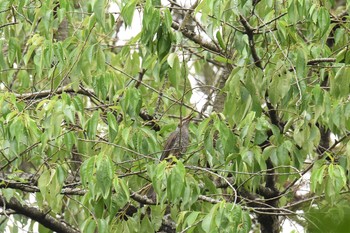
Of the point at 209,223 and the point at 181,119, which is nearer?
the point at 209,223

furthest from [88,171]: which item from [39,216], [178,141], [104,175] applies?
[39,216]

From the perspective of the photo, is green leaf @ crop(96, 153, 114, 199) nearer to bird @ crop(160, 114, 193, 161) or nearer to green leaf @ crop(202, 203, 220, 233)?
green leaf @ crop(202, 203, 220, 233)

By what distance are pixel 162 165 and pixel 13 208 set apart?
1540 millimetres


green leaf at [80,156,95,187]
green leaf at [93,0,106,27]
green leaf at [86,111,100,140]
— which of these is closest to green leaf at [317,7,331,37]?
green leaf at [93,0,106,27]

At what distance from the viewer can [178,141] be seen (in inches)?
150

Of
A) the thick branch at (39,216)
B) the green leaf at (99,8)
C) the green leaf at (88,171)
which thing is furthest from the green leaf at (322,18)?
the thick branch at (39,216)

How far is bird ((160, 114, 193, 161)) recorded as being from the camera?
148 inches

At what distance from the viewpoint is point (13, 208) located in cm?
427

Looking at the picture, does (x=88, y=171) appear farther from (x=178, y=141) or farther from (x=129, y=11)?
(x=178, y=141)

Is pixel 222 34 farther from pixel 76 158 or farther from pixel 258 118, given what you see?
pixel 76 158

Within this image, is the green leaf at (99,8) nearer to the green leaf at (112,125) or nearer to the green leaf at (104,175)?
the green leaf at (112,125)

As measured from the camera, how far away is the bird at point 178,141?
3.76 metres

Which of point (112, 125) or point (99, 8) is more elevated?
point (99, 8)

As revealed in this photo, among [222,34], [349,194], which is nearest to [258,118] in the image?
[222,34]
